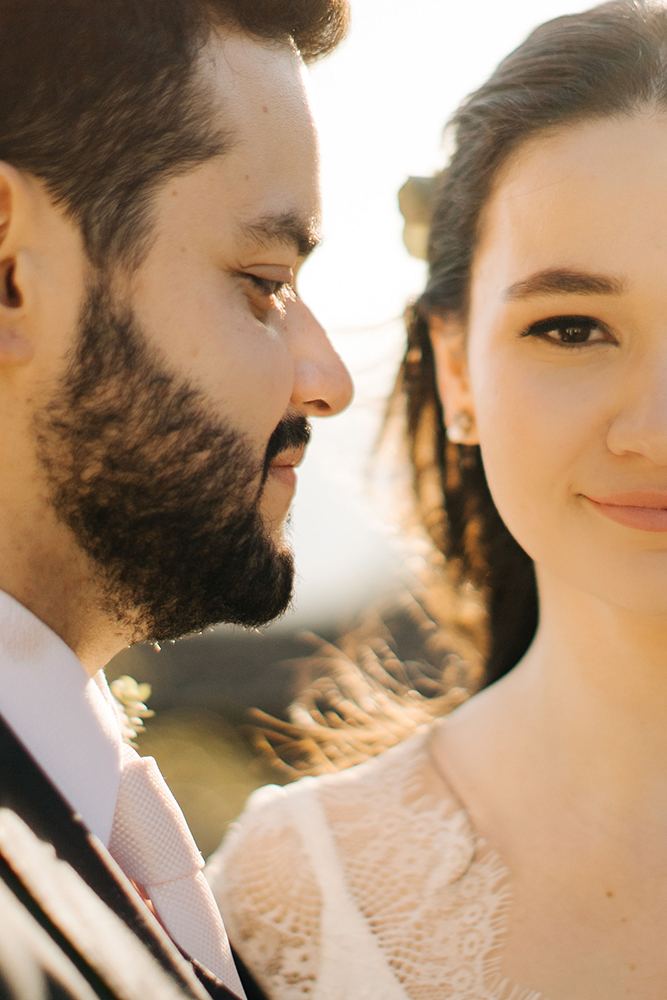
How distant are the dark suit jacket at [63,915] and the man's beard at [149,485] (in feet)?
1.64

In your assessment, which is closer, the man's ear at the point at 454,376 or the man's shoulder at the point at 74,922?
the man's shoulder at the point at 74,922

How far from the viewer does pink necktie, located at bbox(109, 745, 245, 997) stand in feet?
4.48

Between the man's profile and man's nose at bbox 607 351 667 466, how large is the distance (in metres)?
0.63

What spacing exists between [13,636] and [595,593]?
97cm

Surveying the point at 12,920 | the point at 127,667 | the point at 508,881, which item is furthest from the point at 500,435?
the point at 127,667

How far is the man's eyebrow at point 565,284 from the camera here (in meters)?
1.40

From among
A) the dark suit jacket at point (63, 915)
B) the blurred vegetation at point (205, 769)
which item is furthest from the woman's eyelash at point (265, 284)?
the blurred vegetation at point (205, 769)

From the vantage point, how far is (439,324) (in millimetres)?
1912

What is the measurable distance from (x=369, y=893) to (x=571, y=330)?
1.17 metres

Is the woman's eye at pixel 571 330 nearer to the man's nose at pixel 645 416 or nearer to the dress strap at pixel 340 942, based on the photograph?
the man's nose at pixel 645 416

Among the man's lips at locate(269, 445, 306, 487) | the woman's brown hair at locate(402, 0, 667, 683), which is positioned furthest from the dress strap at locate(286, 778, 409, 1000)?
the man's lips at locate(269, 445, 306, 487)

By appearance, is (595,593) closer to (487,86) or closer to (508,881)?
(508,881)

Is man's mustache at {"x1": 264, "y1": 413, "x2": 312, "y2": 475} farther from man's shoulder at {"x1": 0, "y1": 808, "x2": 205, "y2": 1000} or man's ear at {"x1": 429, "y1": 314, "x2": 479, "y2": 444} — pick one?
man's shoulder at {"x1": 0, "y1": 808, "x2": 205, "y2": 1000}

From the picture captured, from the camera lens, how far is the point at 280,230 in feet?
5.16
